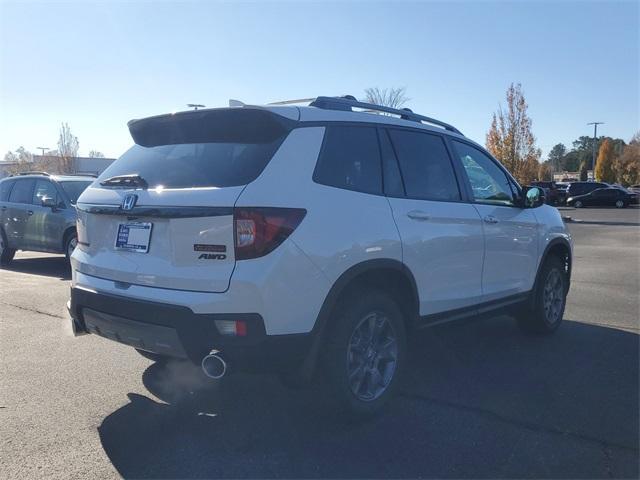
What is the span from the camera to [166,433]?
3.79 meters

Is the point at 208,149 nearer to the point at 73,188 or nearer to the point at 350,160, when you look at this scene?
the point at 350,160

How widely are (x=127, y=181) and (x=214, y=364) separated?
4.52 feet

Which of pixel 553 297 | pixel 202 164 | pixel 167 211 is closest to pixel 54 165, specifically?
pixel 553 297

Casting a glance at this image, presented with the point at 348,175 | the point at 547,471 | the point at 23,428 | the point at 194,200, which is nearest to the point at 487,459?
the point at 547,471

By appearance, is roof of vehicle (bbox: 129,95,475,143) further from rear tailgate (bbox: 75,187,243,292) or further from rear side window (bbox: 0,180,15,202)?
rear side window (bbox: 0,180,15,202)

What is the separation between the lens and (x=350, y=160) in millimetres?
4035

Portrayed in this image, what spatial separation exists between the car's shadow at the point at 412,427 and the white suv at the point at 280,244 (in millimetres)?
322

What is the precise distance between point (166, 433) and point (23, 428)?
91cm

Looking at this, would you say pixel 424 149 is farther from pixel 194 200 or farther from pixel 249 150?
pixel 194 200

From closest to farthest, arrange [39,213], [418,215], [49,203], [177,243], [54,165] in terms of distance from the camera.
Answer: [177,243] < [418,215] < [49,203] < [39,213] < [54,165]

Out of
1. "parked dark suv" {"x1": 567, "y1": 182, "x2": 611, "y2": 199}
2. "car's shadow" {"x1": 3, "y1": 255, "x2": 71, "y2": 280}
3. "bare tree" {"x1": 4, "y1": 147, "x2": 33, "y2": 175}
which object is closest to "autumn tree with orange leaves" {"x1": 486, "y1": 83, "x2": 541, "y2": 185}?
"parked dark suv" {"x1": 567, "y1": 182, "x2": 611, "y2": 199}

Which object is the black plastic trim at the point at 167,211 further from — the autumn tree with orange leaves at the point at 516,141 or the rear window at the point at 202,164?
the autumn tree with orange leaves at the point at 516,141

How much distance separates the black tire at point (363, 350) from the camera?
3.75m

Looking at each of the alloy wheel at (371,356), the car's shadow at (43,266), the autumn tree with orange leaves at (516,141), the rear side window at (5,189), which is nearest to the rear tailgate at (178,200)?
the alloy wheel at (371,356)
